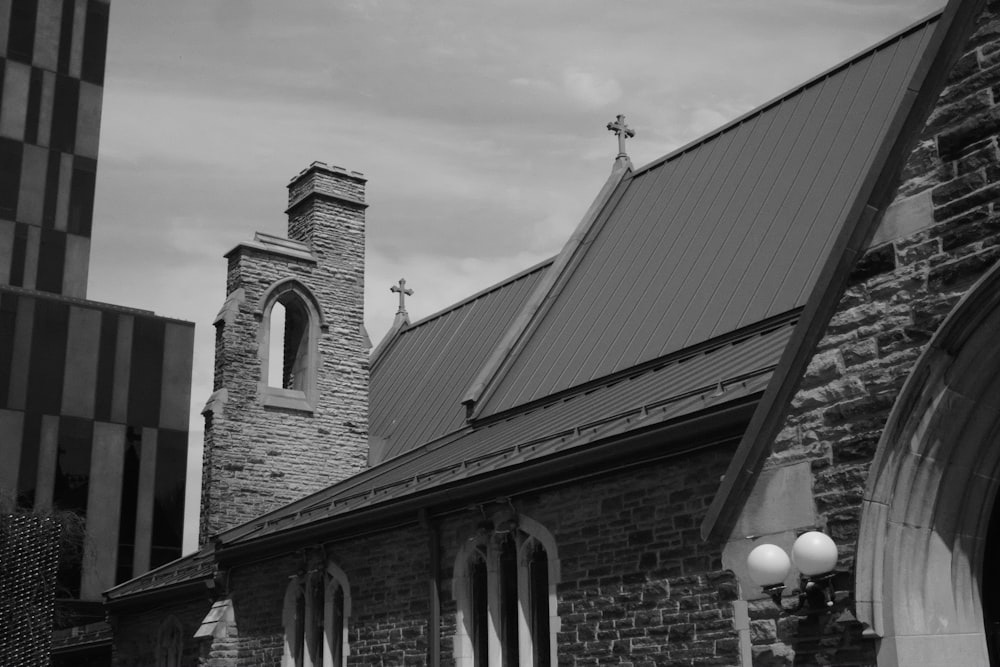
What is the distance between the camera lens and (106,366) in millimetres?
35375

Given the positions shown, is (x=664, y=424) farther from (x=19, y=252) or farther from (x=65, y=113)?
(x=65, y=113)

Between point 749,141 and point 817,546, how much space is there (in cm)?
1204

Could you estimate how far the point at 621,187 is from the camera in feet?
70.2

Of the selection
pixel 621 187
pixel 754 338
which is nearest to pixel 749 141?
pixel 621 187

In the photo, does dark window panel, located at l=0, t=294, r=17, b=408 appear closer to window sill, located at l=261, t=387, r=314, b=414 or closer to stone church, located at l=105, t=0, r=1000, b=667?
stone church, located at l=105, t=0, r=1000, b=667

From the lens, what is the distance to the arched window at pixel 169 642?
21.4m

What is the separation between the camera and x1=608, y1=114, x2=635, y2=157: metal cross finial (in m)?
21.7

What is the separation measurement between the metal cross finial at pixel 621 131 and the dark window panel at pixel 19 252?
2929 centimetres

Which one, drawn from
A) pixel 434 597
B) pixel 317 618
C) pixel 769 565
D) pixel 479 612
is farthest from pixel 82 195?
pixel 769 565

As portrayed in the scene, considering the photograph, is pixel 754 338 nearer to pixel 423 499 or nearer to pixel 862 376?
pixel 423 499

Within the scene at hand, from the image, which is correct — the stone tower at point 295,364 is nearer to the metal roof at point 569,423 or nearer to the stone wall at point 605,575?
the metal roof at point 569,423

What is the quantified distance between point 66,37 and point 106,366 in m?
16.7

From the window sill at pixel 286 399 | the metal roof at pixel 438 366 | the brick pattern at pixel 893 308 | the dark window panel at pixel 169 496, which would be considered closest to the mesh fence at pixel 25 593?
the window sill at pixel 286 399

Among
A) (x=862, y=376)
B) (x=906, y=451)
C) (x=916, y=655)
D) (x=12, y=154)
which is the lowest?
(x=916, y=655)
